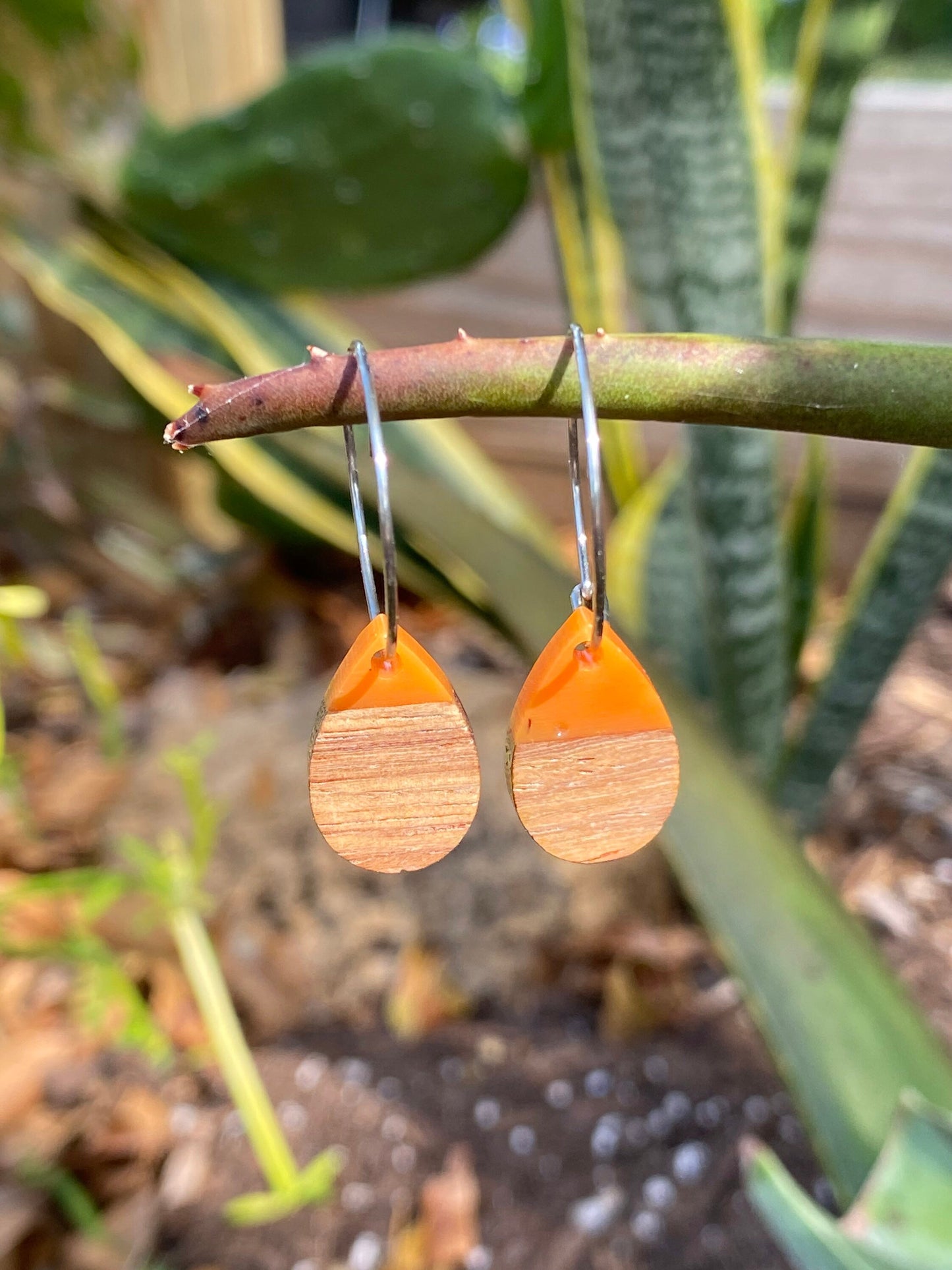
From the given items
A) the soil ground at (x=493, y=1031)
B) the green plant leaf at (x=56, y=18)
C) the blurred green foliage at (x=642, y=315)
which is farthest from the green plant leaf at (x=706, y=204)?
the green plant leaf at (x=56, y=18)

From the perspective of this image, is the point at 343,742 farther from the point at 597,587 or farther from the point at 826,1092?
the point at 826,1092

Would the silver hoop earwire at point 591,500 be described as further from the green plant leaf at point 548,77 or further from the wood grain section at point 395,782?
the green plant leaf at point 548,77

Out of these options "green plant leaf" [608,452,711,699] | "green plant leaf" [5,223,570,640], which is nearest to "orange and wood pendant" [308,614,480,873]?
"green plant leaf" [5,223,570,640]

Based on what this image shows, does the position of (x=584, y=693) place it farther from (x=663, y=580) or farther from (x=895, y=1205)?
(x=663, y=580)

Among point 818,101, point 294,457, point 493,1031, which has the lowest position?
point 493,1031

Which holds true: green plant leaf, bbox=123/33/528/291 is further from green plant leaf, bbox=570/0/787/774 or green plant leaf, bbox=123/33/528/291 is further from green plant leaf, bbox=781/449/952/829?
green plant leaf, bbox=781/449/952/829

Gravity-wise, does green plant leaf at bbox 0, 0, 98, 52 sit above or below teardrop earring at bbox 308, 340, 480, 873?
above

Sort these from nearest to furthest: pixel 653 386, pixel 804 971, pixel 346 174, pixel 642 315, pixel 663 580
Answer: pixel 653 386, pixel 804 971, pixel 642 315, pixel 663 580, pixel 346 174

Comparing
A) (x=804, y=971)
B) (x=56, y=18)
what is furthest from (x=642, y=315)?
(x=56, y=18)
